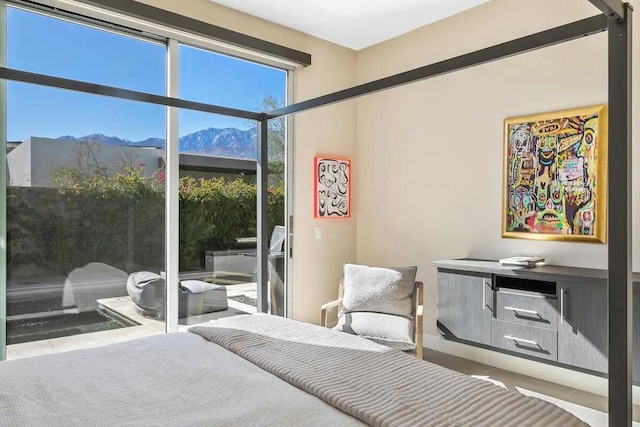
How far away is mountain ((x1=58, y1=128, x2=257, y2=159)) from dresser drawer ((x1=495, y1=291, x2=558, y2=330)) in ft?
8.00

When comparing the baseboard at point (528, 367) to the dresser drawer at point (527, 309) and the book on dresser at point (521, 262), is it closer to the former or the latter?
the dresser drawer at point (527, 309)

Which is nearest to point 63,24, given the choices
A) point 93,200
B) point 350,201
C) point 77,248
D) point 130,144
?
point 130,144

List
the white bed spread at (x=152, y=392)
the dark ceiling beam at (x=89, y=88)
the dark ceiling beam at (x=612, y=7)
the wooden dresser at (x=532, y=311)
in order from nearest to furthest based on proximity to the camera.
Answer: the white bed spread at (x=152, y=392) < the dark ceiling beam at (x=612, y=7) < the dark ceiling beam at (x=89, y=88) < the wooden dresser at (x=532, y=311)

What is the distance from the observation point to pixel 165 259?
145 inches

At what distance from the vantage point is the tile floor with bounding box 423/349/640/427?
2.95m

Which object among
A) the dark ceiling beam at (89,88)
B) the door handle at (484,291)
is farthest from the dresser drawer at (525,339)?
the dark ceiling beam at (89,88)

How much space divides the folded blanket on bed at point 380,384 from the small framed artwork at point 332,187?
8.37 ft

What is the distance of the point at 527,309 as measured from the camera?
321cm

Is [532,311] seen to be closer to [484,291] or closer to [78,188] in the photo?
[484,291]

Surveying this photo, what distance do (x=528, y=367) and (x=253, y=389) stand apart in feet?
9.34

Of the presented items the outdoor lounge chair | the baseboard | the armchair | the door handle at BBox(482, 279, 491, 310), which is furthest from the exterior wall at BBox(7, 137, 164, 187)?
the baseboard

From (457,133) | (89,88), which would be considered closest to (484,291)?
(457,133)

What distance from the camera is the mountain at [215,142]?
358 cm

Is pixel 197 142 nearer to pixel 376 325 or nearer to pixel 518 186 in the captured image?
pixel 376 325
